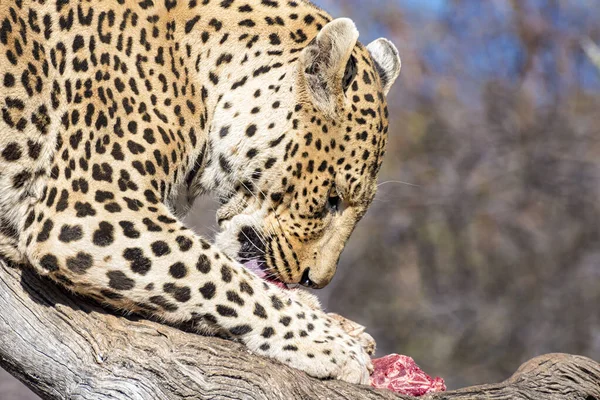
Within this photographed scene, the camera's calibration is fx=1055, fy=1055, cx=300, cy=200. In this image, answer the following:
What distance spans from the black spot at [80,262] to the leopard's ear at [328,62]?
180cm

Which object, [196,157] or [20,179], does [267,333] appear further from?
[20,179]

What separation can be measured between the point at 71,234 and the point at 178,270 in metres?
0.66

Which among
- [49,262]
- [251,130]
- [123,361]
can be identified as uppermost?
[251,130]

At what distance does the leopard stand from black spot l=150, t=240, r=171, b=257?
2 centimetres

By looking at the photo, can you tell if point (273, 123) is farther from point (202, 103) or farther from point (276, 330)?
point (276, 330)

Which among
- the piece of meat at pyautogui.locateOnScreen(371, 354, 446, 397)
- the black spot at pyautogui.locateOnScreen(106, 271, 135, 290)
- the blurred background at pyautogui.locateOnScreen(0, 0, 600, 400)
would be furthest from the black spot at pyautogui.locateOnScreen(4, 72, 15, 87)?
the blurred background at pyautogui.locateOnScreen(0, 0, 600, 400)

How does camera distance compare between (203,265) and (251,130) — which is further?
(251,130)

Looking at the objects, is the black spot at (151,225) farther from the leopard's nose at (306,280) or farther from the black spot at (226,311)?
the leopard's nose at (306,280)

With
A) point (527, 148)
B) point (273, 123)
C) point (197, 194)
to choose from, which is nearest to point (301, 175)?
point (273, 123)

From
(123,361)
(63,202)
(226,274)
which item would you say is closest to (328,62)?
(226,274)

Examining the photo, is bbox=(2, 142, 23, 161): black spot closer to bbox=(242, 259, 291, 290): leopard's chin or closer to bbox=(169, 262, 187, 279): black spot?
bbox=(169, 262, 187, 279): black spot

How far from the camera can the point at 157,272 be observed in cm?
626

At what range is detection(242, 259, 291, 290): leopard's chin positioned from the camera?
23.6 feet

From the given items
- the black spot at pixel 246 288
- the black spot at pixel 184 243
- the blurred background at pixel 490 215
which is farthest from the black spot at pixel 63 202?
the blurred background at pixel 490 215
